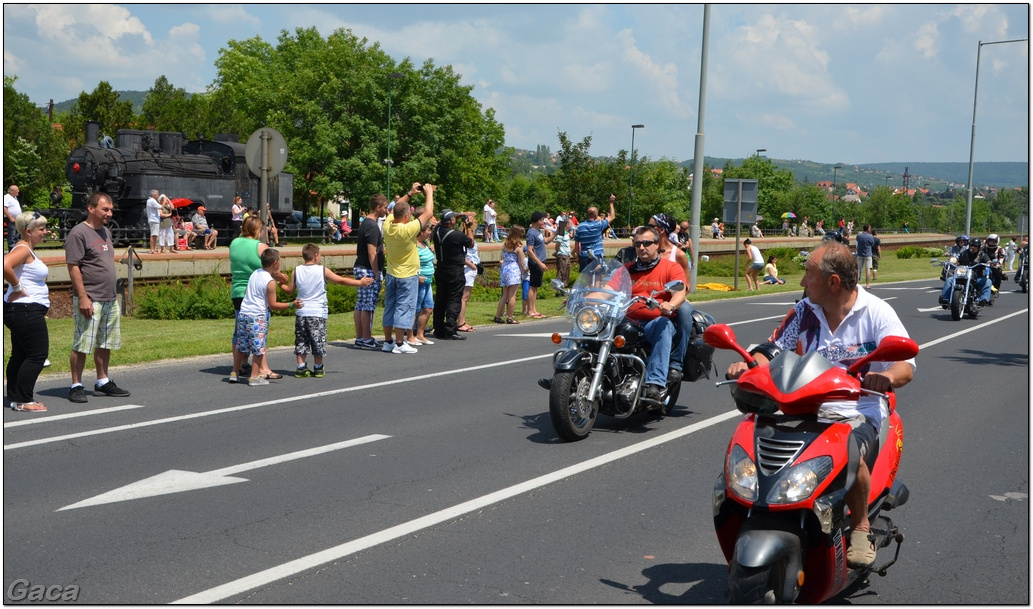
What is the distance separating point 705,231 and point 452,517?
56498 millimetres

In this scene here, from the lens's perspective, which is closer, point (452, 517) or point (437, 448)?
point (452, 517)

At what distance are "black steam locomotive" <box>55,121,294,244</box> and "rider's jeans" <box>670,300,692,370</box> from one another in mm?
23754

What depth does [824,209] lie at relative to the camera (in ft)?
310

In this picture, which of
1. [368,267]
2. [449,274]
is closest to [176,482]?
[368,267]

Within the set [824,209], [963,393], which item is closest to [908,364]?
[963,393]

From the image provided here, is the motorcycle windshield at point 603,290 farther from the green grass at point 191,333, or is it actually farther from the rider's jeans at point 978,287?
the rider's jeans at point 978,287

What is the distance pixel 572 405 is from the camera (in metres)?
8.29

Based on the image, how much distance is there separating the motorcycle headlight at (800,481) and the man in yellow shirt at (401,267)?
9762 millimetres

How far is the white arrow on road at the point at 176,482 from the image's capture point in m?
6.49

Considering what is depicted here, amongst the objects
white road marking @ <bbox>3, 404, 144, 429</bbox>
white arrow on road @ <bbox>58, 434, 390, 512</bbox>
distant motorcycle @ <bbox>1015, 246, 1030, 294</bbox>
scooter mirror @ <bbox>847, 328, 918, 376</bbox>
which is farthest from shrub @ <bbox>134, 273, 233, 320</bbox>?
distant motorcycle @ <bbox>1015, 246, 1030, 294</bbox>

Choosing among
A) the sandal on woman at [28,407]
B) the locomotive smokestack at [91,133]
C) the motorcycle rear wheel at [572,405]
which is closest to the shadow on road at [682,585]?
the motorcycle rear wheel at [572,405]

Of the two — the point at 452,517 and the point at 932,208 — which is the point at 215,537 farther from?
the point at 932,208

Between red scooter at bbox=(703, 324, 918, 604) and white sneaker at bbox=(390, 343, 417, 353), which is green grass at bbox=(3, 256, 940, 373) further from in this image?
red scooter at bbox=(703, 324, 918, 604)

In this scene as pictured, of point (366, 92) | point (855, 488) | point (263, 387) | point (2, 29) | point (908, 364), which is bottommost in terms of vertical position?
point (263, 387)
